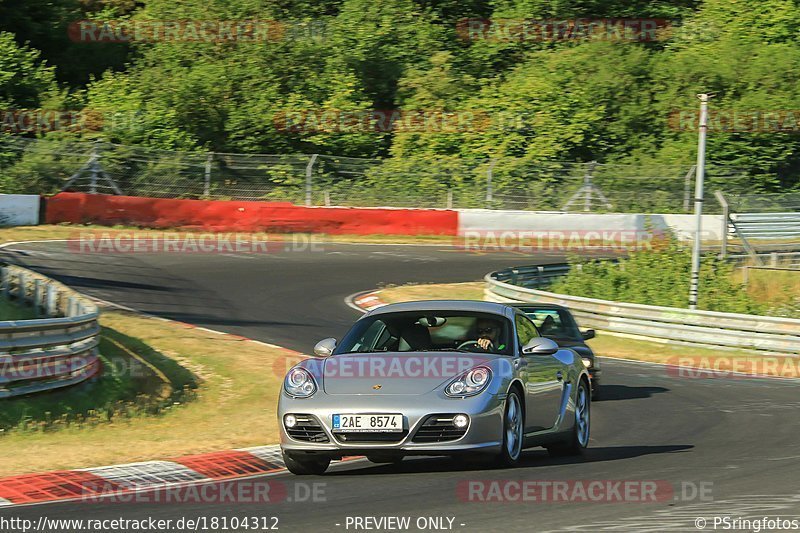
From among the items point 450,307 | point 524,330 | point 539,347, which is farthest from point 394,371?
point 524,330

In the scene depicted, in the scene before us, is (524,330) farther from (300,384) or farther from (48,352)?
(48,352)

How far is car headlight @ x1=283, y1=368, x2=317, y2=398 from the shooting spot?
8.86 m

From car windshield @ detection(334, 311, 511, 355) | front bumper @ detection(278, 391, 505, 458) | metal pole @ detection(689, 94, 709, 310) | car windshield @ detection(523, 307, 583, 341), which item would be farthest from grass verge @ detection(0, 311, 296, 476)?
metal pole @ detection(689, 94, 709, 310)

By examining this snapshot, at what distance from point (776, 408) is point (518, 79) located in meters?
35.2

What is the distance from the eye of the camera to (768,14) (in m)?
50.6

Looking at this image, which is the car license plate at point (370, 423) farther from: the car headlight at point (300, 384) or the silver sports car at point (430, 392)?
the car headlight at point (300, 384)

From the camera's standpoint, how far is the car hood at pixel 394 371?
8703mm

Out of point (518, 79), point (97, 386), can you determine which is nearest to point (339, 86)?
point (518, 79)

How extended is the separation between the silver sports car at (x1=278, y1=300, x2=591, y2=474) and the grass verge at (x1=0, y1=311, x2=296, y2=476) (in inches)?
81.2

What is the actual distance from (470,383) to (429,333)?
106 cm

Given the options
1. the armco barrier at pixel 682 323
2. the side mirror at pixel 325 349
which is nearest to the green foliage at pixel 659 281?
the armco barrier at pixel 682 323

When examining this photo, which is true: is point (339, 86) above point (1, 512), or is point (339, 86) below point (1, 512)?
above

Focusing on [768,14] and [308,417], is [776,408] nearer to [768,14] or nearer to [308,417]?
[308,417]

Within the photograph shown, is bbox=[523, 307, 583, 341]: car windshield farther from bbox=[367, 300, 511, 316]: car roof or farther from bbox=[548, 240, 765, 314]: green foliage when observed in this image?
bbox=[548, 240, 765, 314]: green foliage
